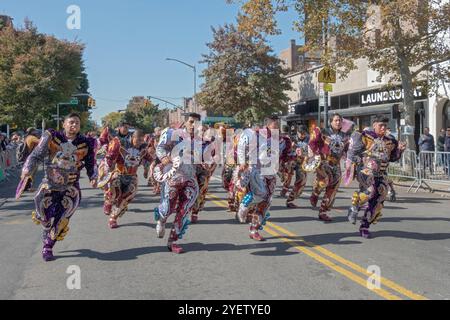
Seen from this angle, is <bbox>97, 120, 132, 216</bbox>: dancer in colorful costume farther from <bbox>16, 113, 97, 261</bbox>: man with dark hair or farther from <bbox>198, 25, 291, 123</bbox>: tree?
<bbox>198, 25, 291, 123</bbox>: tree

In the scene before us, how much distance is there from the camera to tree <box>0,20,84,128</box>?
103 feet

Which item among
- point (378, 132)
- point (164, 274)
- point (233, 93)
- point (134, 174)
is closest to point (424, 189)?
point (378, 132)

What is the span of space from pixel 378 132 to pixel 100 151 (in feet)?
17.0

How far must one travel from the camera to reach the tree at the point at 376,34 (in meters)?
16.2

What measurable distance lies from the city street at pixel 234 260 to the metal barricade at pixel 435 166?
13.6 feet

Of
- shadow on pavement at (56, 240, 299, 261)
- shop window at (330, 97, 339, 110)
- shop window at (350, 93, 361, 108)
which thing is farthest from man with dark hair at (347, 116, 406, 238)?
shop window at (330, 97, 339, 110)

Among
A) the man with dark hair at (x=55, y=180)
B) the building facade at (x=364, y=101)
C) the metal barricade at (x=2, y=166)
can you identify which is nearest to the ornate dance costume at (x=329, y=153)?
the man with dark hair at (x=55, y=180)

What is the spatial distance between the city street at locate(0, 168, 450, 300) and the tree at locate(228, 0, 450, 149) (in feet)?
27.0

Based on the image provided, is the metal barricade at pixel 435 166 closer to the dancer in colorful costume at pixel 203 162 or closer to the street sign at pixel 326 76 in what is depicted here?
the street sign at pixel 326 76

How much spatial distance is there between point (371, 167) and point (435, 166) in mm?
7366

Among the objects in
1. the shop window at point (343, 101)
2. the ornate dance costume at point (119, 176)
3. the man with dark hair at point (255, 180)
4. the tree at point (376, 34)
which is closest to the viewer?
the man with dark hair at point (255, 180)

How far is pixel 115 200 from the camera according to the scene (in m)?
8.89

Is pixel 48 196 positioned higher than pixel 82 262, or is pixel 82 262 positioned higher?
pixel 48 196
